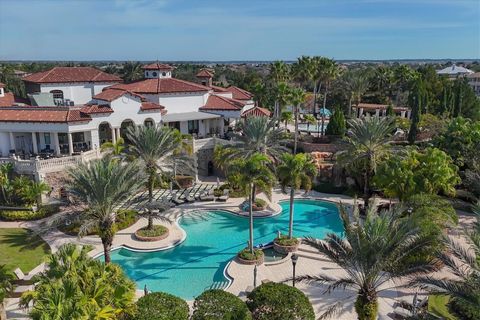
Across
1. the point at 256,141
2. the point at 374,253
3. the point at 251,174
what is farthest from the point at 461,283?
the point at 256,141

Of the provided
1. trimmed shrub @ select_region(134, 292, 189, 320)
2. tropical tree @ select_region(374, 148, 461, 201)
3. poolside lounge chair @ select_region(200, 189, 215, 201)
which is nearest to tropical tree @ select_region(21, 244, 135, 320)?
trimmed shrub @ select_region(134, 292, 189, 320)

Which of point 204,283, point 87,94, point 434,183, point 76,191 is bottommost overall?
point 204,283

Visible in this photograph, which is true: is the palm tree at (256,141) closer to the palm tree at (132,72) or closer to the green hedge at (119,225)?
the green hedge at (119,225)

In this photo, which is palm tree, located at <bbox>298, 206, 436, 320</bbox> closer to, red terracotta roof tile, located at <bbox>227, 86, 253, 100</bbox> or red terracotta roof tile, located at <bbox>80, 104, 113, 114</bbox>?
red terracotta roof tile, located at <bbox>80, 104, 113, 114</bbox>

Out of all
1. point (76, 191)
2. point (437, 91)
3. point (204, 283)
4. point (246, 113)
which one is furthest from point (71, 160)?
point (437, 91)

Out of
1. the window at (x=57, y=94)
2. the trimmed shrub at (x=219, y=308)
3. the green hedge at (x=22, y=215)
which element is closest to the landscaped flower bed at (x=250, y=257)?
the trimmed shrub at (x=219, y=308)

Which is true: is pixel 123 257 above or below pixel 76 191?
below

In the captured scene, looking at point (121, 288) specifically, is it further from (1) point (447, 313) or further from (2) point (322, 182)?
(2) point (322, 182)
